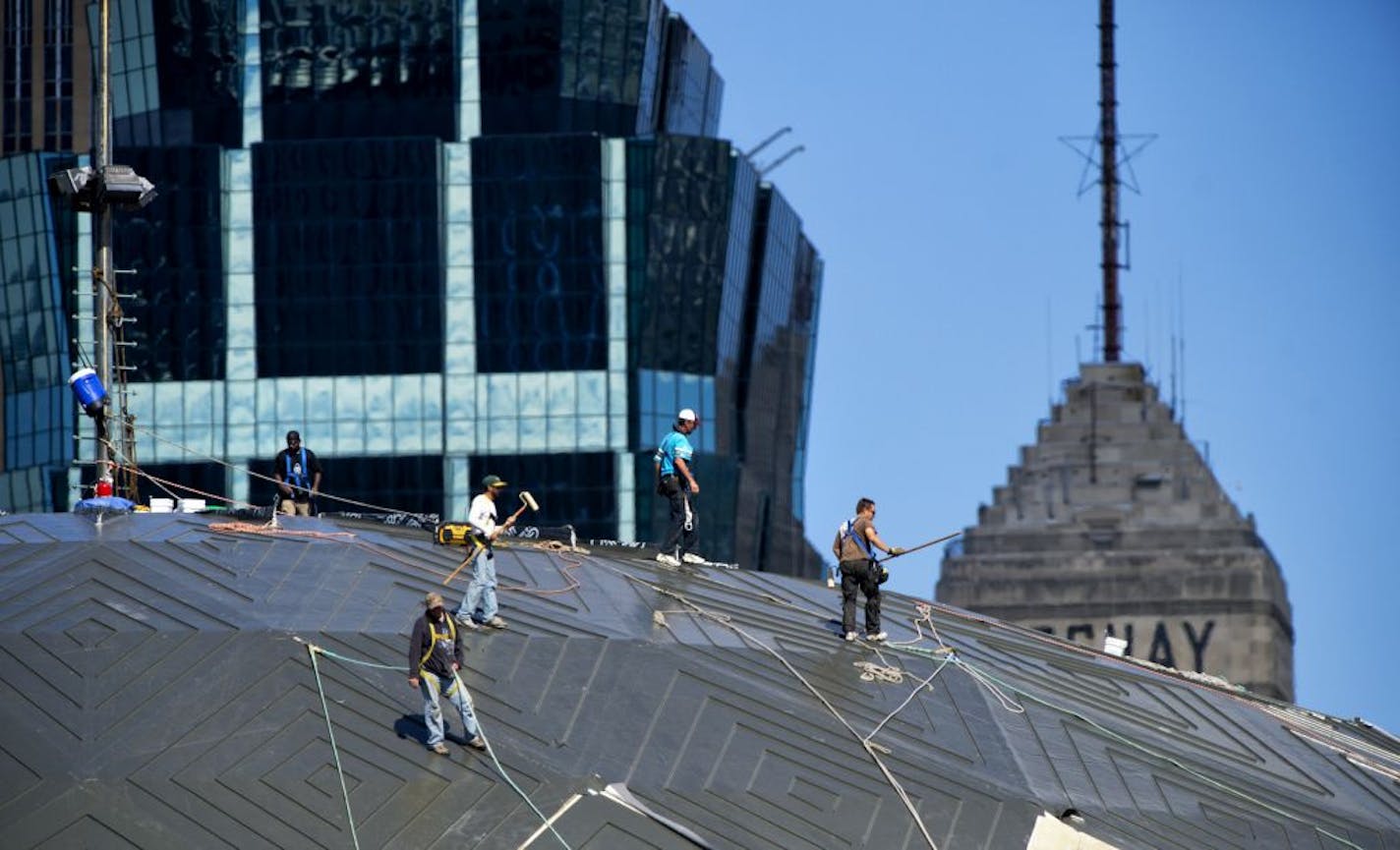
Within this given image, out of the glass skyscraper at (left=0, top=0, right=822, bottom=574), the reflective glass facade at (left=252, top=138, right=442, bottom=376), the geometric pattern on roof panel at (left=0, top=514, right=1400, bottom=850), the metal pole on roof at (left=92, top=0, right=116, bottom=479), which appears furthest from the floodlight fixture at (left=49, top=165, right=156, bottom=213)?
the reflective glass facade at (left=252, top=138, right=442, bottom=376)

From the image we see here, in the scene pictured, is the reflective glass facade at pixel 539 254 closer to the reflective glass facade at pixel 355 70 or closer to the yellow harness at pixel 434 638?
the reflective glass facade at pixel 355 70

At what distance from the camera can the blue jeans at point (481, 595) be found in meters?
54.4

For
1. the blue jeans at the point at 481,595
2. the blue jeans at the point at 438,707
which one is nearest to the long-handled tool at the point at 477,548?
the blue jeans at the point at 481,595

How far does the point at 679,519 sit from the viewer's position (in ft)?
206

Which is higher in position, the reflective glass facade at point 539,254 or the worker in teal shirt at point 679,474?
the reflective glass facade at point 539,254

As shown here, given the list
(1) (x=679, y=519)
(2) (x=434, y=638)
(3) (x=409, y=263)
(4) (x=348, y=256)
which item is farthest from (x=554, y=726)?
(4) (x=348, y=256)

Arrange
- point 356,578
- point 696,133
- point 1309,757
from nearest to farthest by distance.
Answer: point 356,578 < point 1309,757 < point 696,133

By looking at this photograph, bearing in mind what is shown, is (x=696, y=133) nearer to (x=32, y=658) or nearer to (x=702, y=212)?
(x=702, y=212)

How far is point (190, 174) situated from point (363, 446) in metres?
16.2

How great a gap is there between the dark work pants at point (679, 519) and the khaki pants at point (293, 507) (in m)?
7.04

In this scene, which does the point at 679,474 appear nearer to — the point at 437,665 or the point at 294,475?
the point at 294,475

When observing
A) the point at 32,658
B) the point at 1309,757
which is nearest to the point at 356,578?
the point at 32,658

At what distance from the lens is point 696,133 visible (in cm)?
18762

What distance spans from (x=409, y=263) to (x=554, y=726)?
120281 millimetres
